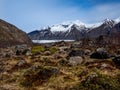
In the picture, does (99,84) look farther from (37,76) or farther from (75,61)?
(75,61)

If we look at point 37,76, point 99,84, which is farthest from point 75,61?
point 99,84

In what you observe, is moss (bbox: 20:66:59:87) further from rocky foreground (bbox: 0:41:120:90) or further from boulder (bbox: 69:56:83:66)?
boulder (bbox: 69:56:83:66)

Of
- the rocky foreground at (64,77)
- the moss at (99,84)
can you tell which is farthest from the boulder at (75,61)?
the moss at (99,84)

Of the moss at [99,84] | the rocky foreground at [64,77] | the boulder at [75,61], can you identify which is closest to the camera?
the moss at [99,84]

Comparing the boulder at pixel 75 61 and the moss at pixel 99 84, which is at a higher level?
the boulder at pixel 75 61

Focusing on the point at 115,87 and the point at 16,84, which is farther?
the point at 16,84

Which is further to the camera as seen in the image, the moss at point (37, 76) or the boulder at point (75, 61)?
the boulder at point (75, 61)

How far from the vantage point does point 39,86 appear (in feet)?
79.8

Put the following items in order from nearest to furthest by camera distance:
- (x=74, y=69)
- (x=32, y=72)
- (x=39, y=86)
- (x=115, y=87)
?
(x=115, y=87) → (x=39, y=86) → (x=32, y=72) → (x=74, y=69)

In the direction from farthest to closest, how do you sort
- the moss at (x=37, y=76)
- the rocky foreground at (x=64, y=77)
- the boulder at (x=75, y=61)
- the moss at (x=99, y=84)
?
the boulder at (x=75, y=61) → the moss at (x=37, y=76) → the rocky foreground at (x=64, y=77) → the moss at (x=99, y=84)

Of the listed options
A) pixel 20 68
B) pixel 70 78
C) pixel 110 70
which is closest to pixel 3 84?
pixel 70 78

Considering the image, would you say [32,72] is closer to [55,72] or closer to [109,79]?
[55,72]

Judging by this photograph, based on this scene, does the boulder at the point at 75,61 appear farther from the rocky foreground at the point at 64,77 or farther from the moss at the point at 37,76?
the moss at the point at 37,76

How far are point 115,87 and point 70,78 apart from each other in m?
5.20
